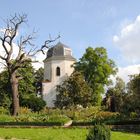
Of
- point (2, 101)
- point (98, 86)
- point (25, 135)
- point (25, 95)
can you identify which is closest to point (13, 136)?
point (25, 135)

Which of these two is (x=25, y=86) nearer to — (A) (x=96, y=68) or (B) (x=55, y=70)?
(B) (x=55, y=70)

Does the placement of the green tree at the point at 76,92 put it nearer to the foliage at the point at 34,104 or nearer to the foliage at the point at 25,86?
the foliage at the point at 34,104

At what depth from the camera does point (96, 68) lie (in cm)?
6725

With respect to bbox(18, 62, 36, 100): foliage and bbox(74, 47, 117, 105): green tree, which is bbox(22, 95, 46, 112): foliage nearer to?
bbox(18, 62, 36, 100): foliage

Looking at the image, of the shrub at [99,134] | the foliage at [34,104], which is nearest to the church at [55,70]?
the foliage at [34,104]

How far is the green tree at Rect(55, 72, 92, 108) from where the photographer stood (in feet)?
194

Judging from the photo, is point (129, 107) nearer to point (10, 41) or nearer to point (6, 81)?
point (10, 41)

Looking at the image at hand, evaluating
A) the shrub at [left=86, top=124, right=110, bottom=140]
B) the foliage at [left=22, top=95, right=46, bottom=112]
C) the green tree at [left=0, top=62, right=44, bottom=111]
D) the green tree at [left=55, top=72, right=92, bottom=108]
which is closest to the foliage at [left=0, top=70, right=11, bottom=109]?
the green tree at [left=0, top=62, right=44, bottom=111]

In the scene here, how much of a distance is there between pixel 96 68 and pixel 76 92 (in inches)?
364

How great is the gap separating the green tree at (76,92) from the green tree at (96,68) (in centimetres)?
594

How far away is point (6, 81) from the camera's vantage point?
198ft

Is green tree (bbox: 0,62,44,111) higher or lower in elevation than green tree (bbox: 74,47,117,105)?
lower

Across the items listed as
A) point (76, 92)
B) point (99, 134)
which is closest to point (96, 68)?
point (76, 92)

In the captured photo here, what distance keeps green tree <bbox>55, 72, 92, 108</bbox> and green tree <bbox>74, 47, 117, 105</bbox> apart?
594 centimetres
